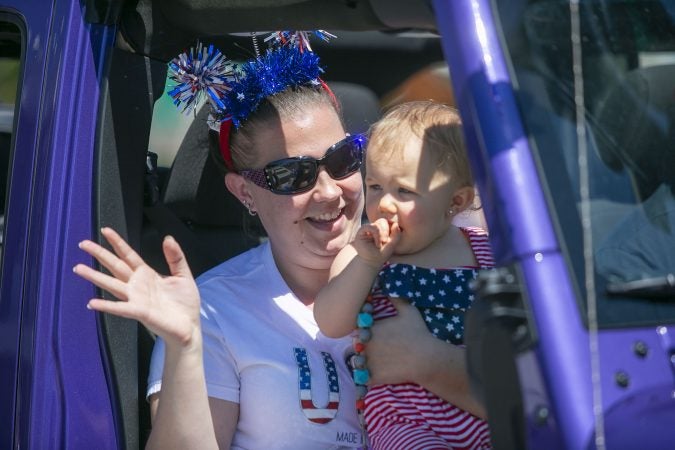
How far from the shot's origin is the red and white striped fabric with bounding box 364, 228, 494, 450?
2.13m

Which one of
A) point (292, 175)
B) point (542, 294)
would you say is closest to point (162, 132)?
point (292, 175)

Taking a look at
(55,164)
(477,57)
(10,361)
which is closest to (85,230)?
(55,164)

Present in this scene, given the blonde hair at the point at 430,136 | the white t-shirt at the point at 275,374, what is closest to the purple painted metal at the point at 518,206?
the blonde hair at the point at 430,136

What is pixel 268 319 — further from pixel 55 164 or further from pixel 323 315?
pixel 55 164

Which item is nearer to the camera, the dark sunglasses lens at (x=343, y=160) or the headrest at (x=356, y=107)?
the dark sunglasses lens at (x=343, y=160)

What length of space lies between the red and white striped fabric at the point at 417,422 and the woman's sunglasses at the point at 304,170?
22.0 inches

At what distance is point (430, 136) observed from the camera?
221 centimetres

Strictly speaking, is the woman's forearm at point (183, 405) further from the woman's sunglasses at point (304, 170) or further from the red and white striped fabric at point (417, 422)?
the woman's sunglasses at point (304, 170)

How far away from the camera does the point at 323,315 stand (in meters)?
2.29

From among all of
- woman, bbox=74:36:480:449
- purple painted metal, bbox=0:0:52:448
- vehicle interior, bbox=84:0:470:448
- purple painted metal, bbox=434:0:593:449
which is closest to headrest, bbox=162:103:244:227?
vehicle interior, bbox=84:0:470:448

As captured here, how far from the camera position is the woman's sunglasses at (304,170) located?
99.7 inches

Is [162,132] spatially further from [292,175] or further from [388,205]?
[388,205]

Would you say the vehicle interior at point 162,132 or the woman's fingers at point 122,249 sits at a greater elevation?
the vehicle interior at point 162,132

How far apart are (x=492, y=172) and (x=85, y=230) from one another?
1.02m
